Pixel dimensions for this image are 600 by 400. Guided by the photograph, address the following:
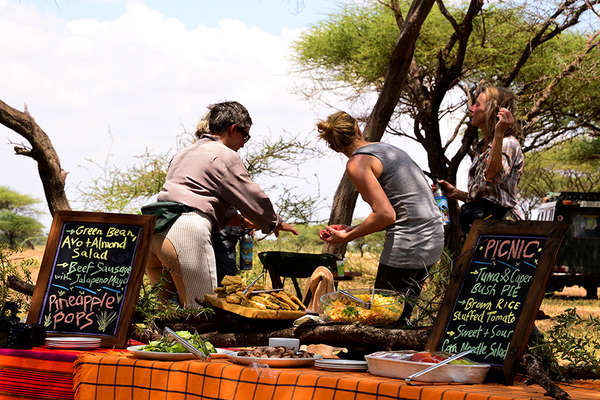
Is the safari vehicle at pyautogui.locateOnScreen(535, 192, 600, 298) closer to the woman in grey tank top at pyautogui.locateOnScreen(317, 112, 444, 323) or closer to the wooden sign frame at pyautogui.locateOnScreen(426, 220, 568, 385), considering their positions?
the woman in grey tank top at pyautogui.locateOnScreen(317, 112, 444, 323)

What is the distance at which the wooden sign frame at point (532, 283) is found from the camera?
2234mm

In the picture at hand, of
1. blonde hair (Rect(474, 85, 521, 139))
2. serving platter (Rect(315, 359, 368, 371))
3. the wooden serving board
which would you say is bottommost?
serving platter (Rect(315, 359, 368, 371))

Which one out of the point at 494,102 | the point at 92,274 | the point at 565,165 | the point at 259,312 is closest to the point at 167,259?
the point at 92,274

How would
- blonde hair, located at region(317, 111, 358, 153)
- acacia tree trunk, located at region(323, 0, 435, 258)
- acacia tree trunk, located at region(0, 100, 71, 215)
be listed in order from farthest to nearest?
acacia tree trunk, located at region(323, 0, 435, 258)
acacia tree trunk, located at region(0, 100, 71, 215)
blonde hair, located at region(317, 111, 358, 153)

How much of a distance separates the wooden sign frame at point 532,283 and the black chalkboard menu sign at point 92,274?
1166mm

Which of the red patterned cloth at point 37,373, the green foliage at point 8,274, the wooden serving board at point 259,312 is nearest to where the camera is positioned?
the red patterned cloth at point 37,373

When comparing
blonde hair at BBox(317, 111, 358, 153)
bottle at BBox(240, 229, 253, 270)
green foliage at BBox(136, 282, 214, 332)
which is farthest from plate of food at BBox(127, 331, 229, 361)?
bottle at BBox(240, 229, 253, 270)

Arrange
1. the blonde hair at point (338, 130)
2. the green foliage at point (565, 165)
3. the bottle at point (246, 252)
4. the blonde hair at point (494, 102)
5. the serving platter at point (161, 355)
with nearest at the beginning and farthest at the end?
the serving platter at point (161, 355) < the blonde hair at point (338, 130) < the blonde hair at point (494, 102) < the bottle at point (246, 252) < the green foliage at point (565, 165)

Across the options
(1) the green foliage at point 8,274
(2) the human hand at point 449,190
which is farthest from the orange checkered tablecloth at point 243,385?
(2) the human hand at point 449,190

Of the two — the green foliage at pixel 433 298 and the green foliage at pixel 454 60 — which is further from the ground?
the green foliage at pixel 454 60

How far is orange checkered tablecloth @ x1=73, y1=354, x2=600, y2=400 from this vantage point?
6.64ft

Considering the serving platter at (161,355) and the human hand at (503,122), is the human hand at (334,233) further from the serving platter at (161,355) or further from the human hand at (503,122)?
the serving platter at (161,355)

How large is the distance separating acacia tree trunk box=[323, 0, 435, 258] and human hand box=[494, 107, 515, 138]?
367 centimetres

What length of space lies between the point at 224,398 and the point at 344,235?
132 centimetres
